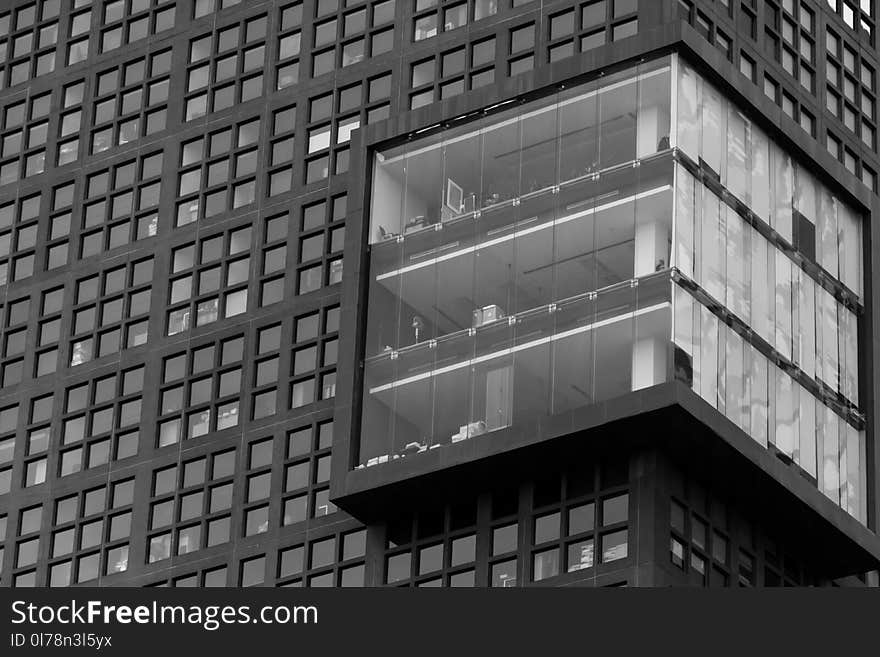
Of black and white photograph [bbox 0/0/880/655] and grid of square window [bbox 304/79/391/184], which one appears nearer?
black and white photograph [bbox 0/0/880/655]

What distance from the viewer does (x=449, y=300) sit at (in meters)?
93.1

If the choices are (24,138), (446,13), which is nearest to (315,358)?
(446,13)

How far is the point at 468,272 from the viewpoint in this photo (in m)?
93.1

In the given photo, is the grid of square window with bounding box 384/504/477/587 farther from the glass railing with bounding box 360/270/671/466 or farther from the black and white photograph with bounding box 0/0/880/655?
the glass railing with bounding box 360/270/671/466

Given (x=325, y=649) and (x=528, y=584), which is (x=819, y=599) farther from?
(x=528, y=584)

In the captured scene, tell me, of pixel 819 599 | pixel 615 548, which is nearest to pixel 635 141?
pixel 615 548

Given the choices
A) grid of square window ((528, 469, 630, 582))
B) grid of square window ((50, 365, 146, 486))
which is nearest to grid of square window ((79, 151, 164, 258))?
grid of square window ((50, 365, 146, 486))

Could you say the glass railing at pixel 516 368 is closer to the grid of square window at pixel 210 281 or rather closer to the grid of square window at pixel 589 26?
the grid of square window at pixel 210 281

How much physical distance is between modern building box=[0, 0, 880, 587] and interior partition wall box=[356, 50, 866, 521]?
0.10 meters

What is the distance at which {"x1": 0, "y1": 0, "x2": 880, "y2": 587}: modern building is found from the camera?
295 feet

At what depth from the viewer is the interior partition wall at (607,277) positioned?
89.9 metres

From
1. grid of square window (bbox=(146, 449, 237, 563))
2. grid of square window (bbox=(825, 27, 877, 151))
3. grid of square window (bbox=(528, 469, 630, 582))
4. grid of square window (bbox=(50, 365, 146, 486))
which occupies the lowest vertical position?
grid of square window (bbox=(528, 469, 630, 582))

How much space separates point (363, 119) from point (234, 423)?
35.7 feet

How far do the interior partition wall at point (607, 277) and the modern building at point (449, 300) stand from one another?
0.10m
